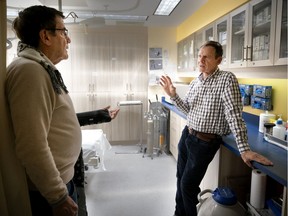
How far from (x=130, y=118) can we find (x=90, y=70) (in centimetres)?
127

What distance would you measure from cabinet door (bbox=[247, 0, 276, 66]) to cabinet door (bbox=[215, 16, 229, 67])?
0.43m

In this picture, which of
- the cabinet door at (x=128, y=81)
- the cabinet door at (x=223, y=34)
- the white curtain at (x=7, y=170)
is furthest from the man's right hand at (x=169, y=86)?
the cabinet door at (x=128, y=81)

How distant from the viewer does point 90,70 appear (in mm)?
4426

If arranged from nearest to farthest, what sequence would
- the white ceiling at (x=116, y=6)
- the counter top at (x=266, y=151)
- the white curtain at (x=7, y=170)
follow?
the white curtain at (x=7, y=170)
the counter top at (x=266, y=151)
the white ceiling at (x=116, y=6)

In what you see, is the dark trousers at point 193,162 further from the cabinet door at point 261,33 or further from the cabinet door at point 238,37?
the cabinet door at point 238,37

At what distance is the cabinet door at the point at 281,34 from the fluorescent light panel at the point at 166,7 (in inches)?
66.3

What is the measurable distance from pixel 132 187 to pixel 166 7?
8.63ft

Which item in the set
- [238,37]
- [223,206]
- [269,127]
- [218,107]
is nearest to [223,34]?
[238,37]

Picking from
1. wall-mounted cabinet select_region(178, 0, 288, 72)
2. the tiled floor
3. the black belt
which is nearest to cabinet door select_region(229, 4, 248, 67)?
wall-mounted cabinet select_region(178, 0, 288, 72)

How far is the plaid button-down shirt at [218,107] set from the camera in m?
1.42

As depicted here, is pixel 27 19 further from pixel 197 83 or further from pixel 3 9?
pixel 197 83

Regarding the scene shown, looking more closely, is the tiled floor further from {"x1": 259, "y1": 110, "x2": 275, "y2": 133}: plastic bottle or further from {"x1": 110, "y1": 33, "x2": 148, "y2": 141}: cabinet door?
{"x1": 259, "y1": 110, "x2": 275, "y2": 133}: plastic bottle

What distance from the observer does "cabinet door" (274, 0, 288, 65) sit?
1.58 metres

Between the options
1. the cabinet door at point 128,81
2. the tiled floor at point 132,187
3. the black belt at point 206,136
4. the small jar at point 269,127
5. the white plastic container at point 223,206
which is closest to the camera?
the white plastic container at point 223,206
